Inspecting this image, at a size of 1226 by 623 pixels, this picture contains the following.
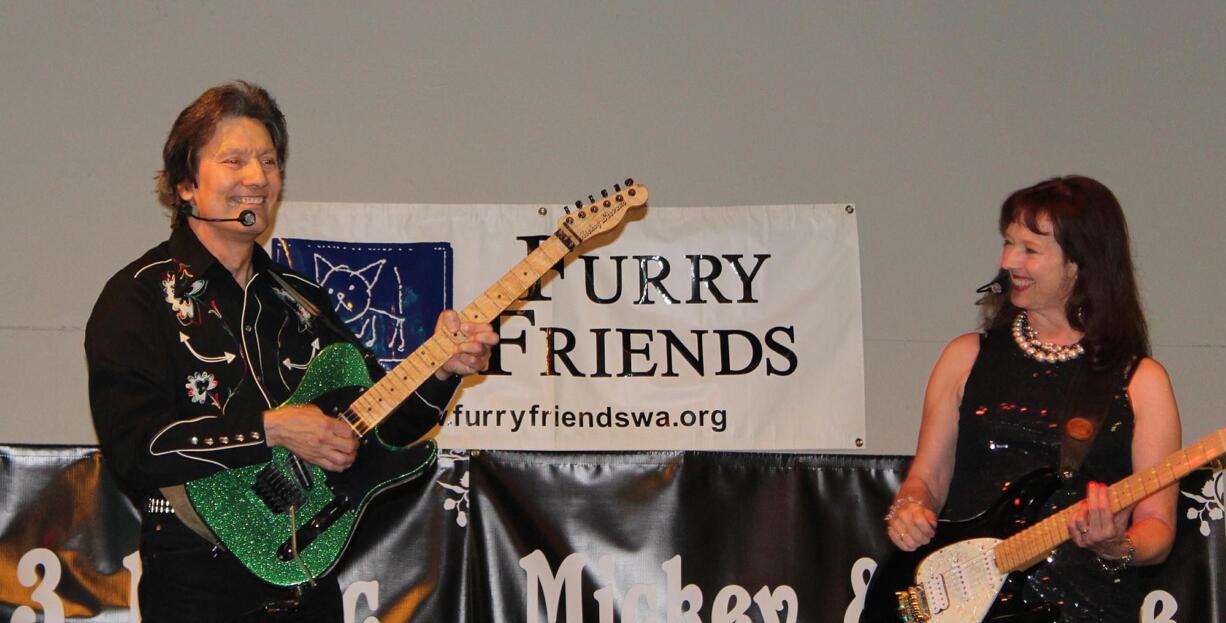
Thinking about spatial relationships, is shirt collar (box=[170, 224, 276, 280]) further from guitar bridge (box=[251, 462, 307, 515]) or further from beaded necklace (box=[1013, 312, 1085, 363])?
beaded necklace (box=[1013, 312, 1085, 363])

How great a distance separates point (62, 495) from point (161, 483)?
140 centimetres

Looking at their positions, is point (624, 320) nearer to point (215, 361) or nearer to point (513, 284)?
point (513, 284)

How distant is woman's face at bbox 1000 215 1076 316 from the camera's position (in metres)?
2.67

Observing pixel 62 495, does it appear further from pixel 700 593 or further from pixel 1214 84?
pixel 1214 84

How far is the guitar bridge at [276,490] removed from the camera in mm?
2391

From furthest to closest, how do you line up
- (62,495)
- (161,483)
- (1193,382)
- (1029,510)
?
1. (1193,382)
2. (62,495)
3. (1029,510)
4. (161,483)

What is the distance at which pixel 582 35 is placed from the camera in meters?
4.11

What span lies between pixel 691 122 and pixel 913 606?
2.01 meters

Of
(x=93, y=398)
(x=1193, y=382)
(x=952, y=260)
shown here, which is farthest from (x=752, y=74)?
(x=93, y=398)

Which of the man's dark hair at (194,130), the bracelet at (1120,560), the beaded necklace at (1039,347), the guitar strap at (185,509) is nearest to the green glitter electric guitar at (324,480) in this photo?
the guitar strap at (185,509)

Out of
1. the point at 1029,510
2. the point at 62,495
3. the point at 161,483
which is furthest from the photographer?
the point at 62,495

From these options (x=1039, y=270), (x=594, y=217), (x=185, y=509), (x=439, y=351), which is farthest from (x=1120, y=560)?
(x=185, y=509)

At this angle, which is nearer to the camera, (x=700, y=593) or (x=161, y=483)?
(x=161, y=483)

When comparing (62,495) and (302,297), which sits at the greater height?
(302,297)
